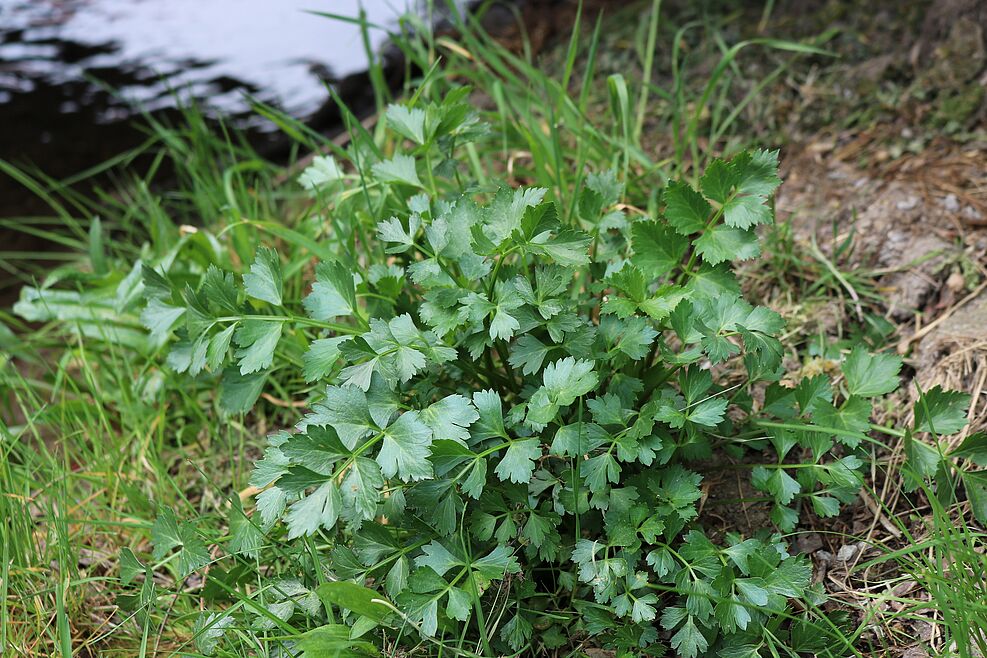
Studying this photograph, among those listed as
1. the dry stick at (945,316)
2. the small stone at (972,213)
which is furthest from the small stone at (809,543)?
the small stone at (972,213)

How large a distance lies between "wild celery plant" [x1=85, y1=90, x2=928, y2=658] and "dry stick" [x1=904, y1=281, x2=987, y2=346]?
0.46 m

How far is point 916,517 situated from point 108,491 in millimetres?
1976

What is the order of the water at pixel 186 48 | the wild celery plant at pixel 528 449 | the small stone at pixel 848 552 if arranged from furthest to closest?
the water at pixel 186 48
the small stone at pixel 848 552
the wild celery plant at pixel 528 449

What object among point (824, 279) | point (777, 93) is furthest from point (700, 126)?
point (824, 279)

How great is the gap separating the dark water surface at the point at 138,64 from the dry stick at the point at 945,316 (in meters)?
2.86

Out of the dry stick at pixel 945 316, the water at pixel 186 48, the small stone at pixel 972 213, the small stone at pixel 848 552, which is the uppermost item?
the water at pixel 186 48

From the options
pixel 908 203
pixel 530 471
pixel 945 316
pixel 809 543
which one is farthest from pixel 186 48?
pixel 809 543

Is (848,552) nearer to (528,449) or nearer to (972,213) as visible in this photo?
(528,449)

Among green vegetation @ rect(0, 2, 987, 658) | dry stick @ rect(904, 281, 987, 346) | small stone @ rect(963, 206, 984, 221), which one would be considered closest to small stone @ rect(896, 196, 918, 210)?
small stone @ rect(963, 206, 984, 221)

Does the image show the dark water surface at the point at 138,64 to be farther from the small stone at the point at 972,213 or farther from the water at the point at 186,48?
the small stone at the point at 972,213

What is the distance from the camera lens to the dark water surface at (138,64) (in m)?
3.99

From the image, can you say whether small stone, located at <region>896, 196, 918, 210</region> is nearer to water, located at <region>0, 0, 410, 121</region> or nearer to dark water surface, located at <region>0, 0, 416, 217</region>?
dark water surface, located at <region>0, 0, 416, 217</region>

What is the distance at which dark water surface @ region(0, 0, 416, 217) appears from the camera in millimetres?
3990

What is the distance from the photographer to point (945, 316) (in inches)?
77.2
